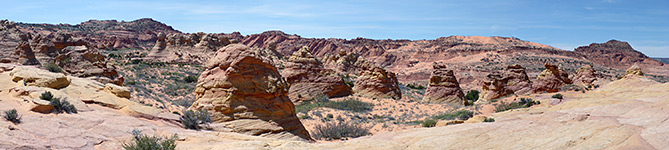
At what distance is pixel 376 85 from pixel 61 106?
2447cm

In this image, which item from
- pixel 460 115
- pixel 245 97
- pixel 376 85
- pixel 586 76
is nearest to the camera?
pixel 245 97

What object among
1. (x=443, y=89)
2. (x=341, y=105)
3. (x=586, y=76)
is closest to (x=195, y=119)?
(x=341, y=105)

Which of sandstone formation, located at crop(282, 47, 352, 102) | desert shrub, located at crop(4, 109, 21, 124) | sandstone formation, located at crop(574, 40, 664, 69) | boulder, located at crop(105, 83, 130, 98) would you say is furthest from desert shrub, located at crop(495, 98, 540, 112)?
sandstone formation, located at crop(574, 40, 664, 69)

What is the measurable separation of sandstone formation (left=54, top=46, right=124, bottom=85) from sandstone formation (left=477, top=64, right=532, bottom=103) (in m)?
26.3

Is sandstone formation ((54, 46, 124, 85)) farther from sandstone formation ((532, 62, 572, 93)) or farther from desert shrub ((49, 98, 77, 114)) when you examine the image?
sandstone formation ((532, 62, 572, 93))

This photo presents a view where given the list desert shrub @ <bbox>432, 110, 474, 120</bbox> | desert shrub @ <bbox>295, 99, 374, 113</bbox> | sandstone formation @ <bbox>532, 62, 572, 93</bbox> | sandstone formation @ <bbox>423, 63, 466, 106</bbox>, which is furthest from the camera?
sandstone formation @ <bbox>423, 63, 466, 106</bbox>

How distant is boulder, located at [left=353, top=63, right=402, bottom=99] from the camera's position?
100 feet

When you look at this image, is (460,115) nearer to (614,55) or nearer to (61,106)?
(61,106)

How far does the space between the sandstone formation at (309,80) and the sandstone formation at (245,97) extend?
599 inches

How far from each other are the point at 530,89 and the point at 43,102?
30.5m

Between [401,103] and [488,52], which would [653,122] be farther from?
[488,52]

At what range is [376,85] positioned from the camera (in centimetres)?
3058

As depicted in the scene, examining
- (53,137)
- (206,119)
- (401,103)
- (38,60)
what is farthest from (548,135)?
(38,60)

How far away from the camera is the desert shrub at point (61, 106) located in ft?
27.3
